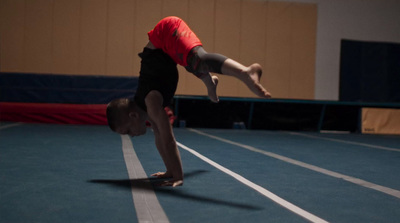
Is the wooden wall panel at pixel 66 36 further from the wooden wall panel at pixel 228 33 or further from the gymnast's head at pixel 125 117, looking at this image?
the gymnast's head at pixel 125 117

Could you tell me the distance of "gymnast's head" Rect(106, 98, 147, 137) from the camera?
105 inches

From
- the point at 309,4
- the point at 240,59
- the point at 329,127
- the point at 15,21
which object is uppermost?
the point at 309,4

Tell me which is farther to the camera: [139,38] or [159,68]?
[139,38]

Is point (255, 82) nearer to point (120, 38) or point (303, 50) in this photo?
point (120, 38)

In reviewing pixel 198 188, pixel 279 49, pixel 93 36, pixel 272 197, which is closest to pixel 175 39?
pixel 198 188

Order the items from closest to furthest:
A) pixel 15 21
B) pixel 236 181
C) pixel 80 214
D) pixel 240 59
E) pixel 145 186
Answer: pixel 80 214, pixel 145 186, pixel 236 181, pixel 15 21, pixel 240 59

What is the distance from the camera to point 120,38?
431 inches

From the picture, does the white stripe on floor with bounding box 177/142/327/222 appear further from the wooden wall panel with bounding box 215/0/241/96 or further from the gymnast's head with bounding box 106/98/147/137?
the wooden wall panel with bounding box 215/0/241/96

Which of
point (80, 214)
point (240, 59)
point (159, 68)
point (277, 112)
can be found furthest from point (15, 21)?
point (80, 214)

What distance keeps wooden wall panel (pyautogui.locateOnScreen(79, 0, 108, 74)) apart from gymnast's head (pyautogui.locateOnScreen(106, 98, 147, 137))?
8.64 metres

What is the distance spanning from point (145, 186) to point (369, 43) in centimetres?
1117

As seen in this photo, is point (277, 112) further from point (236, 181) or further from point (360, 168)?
point (236, 181)

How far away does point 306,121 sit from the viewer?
11.2 m

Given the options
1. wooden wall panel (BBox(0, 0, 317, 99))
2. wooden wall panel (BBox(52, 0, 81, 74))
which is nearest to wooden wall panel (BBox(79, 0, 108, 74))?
wooden wall panel (BBox(0, 0, 317, 99))
